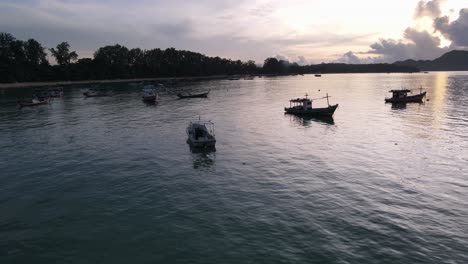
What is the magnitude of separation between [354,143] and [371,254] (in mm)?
32199

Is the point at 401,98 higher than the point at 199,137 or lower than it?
higher

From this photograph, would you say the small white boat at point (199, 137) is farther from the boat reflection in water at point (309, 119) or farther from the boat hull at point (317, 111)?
the boat hull at point (317, 111)

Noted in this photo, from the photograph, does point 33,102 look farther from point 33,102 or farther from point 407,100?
point 407,100

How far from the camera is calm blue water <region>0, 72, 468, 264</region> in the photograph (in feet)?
71.8

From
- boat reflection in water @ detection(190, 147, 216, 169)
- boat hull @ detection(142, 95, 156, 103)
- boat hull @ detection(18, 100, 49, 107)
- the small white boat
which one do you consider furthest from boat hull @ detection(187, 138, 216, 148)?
boat hull @ detection(18, 100, 49, 107)

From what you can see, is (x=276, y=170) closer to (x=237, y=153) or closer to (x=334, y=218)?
(x=237, y=153)

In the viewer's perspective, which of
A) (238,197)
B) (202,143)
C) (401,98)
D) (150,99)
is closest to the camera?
(238,197)

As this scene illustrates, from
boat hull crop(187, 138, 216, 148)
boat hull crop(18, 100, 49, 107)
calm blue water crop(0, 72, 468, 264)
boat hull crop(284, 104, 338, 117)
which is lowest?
calm blue water crop(0, 72, 468, 264)

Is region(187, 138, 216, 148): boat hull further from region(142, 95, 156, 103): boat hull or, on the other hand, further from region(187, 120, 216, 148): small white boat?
region(142, 95, 156, 103): boat hull

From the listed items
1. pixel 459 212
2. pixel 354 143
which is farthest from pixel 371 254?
pixel 354 143

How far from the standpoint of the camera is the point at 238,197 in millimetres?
30266

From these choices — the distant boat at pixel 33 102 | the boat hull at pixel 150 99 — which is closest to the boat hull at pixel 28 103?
the distant boat at pixel 33 102

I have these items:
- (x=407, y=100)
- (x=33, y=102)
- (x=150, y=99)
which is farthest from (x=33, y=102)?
(x=407, y=100)

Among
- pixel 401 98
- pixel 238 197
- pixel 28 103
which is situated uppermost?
pixel 28 103
